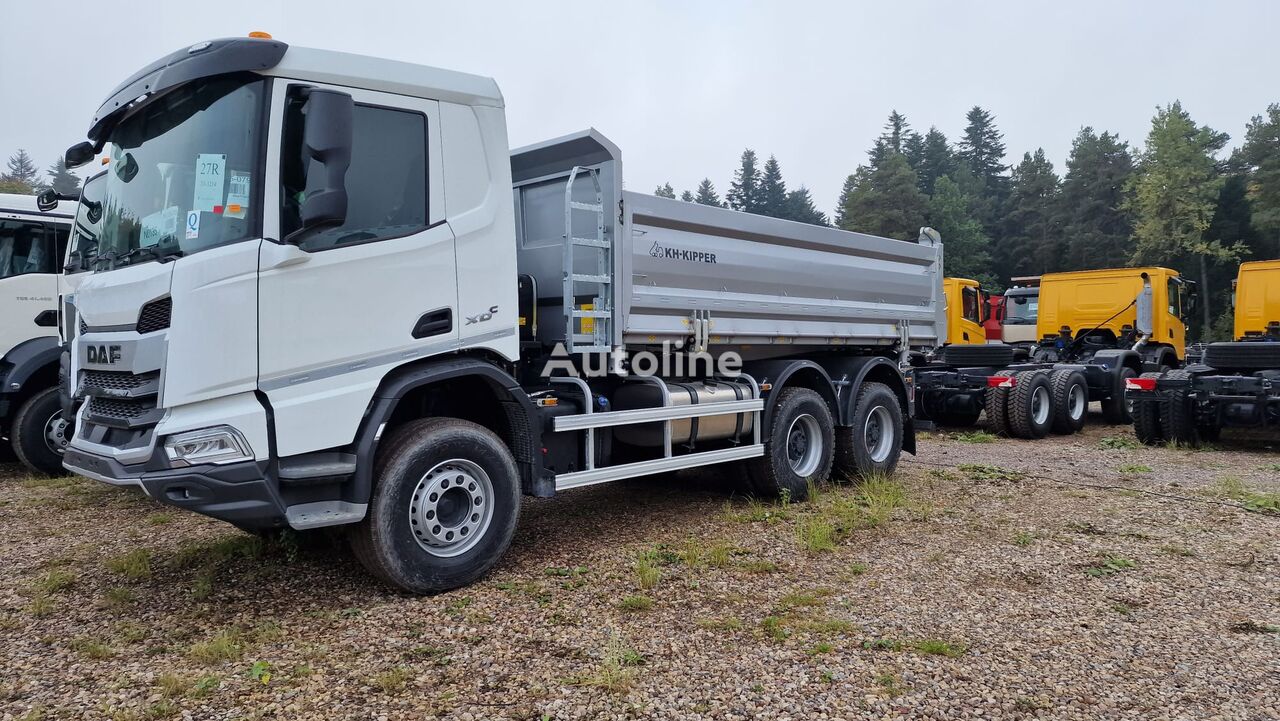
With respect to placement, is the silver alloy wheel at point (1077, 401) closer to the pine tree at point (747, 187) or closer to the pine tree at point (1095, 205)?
the pine tree at point (1095, 205)

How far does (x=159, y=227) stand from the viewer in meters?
4.00

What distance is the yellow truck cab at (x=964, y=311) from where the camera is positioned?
51.0 ft

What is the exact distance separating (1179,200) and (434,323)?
1916 inches

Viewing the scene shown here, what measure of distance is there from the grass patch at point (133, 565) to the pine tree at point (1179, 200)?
156 ft

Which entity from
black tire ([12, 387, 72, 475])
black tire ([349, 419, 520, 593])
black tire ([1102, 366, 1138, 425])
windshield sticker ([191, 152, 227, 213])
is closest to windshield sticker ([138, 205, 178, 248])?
windshield sticker ([191, 152, 227, 213])

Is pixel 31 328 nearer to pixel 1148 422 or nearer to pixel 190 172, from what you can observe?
pixel 190 172

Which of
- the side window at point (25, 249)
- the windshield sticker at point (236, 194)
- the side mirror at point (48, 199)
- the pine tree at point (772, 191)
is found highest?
the pine tree at point (772, 191)

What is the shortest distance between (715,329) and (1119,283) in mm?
11239

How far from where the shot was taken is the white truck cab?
7820mm

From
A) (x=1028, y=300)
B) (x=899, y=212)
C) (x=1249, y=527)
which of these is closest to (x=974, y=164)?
(x=899, y=212)

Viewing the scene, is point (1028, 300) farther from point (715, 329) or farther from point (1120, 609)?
point (1120, 609)

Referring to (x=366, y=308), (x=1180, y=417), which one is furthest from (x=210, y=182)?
(x=1180, y=417)

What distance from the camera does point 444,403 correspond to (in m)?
4.83

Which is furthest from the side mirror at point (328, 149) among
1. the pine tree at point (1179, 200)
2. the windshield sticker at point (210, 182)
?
the pine tree at point (1179, 200)
